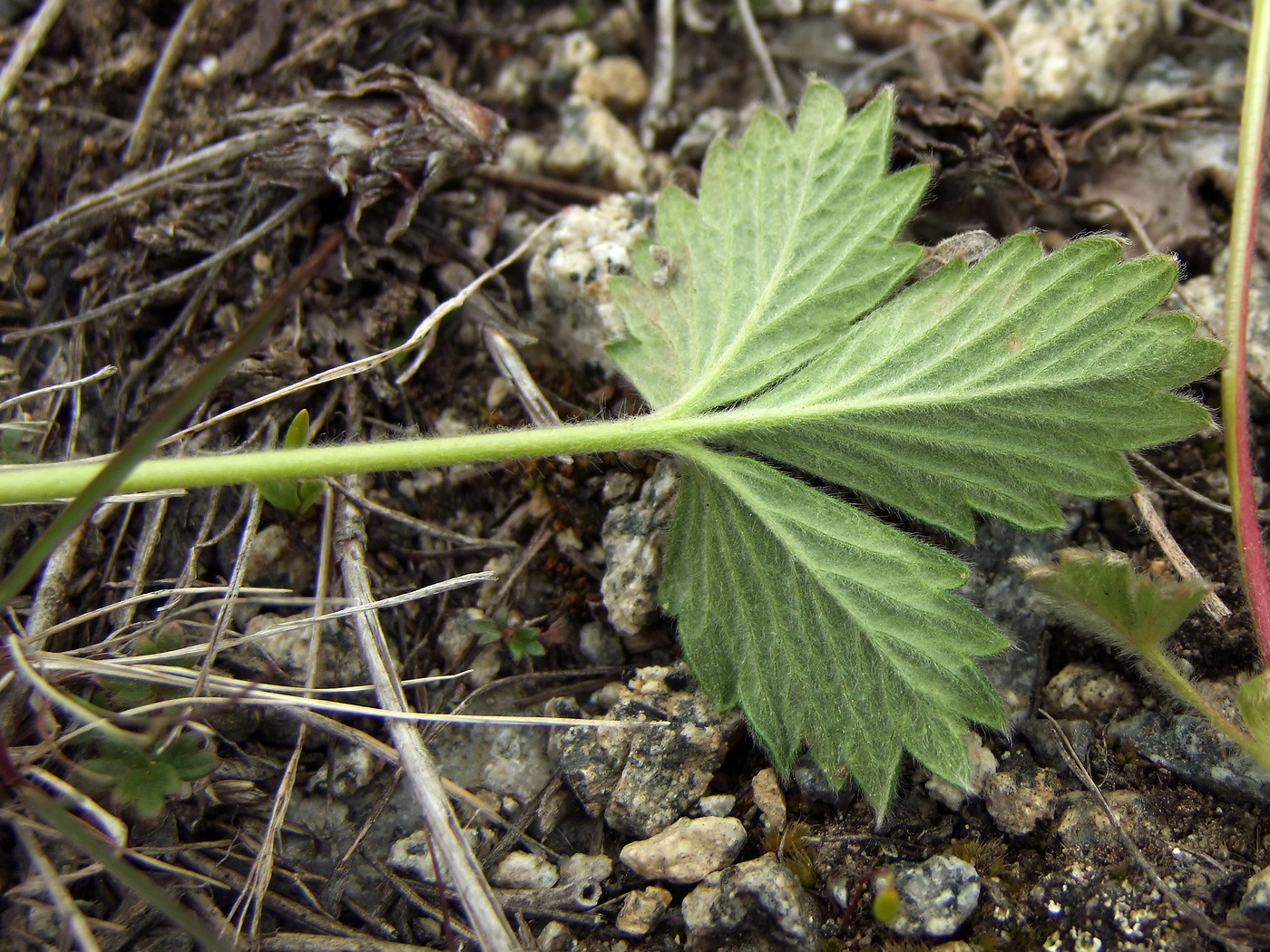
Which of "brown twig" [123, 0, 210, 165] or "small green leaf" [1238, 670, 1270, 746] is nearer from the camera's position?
"small green leaf" [1238, 670, 1270, 746]

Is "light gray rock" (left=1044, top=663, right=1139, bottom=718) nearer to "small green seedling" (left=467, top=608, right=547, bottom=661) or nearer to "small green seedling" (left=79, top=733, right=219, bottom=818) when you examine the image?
"small green seedling" (left=467, top=608, right=547, bottom=661)

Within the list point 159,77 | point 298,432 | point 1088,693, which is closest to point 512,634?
point 298,432

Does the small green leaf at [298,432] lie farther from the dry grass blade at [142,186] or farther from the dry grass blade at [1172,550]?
Answer: the dry grass blade at [1172,550]

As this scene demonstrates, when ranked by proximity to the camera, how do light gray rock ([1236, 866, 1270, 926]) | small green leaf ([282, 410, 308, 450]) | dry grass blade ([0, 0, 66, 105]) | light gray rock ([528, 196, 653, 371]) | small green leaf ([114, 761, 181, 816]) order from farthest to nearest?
dry grass blade ([0, 0, 66, 105]), light gray rock ([528, 196, 653, 371]), small green leaf ([282, 410, 308, 450]), small green leaf ([114, 761, 181, 816]), light gray rock ([1236, 866, 1270, 926])

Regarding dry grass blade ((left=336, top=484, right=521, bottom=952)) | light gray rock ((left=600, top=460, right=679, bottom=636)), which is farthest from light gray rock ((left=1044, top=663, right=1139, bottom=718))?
dry grass blade ((left=336, top=484, right=521, bottom=952))

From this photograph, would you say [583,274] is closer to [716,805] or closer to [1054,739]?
[716,805]

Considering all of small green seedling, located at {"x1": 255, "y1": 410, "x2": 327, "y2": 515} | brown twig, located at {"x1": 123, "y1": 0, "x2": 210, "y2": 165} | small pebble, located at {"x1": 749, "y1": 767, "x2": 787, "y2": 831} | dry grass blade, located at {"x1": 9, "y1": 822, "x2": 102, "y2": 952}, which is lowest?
small pebble, located at {"x1": 749, "y1": 767, "x2": 787, "y2": 831}

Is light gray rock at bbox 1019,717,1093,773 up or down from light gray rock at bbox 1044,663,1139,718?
down
